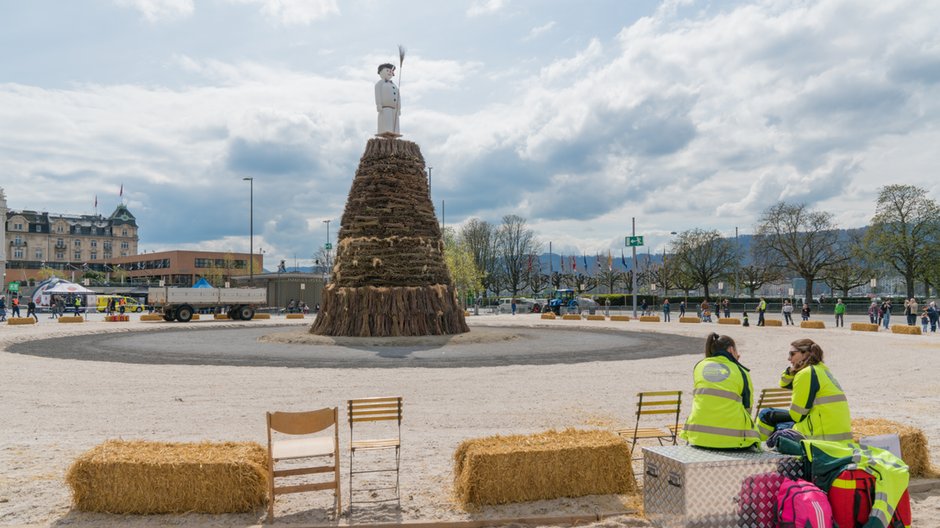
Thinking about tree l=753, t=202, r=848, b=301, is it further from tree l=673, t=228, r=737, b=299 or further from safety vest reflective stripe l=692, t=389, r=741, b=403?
safety vest reflective stripe l=692, t=389, r=741, b=403

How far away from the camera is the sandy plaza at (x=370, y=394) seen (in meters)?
6.71

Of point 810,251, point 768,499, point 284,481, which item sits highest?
point 810,251

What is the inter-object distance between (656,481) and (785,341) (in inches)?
977

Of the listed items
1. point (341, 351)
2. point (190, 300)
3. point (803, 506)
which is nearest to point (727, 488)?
point (803, 506)

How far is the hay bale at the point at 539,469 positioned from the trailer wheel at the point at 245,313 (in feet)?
138

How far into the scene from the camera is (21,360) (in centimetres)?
→ 2039

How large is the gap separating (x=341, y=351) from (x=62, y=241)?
132 meters

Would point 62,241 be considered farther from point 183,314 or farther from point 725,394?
point 725,394

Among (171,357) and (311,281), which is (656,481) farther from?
(311,281)

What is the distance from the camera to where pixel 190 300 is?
4400cm

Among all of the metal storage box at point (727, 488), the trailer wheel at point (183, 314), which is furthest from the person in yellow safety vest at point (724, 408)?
the trailer wheel at point (183, 314)

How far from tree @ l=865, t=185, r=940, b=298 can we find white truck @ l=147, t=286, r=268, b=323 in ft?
180

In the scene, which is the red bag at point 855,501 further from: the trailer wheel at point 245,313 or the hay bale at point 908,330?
the trailer wheel at point 245,313

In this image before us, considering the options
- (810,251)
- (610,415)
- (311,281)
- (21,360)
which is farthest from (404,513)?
(810,251)
